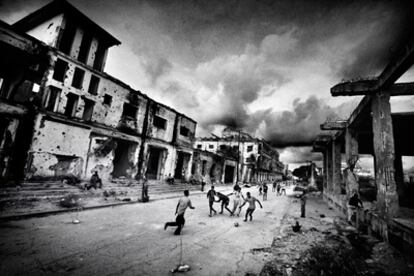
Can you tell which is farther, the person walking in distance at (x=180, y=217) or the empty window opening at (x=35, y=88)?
the empty window opening at (x=35, y=88)

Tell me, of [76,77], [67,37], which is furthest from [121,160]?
[67,37]

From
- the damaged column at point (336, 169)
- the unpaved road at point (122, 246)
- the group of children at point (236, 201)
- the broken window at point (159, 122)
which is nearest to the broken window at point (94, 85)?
the broken window at point (159, 122)

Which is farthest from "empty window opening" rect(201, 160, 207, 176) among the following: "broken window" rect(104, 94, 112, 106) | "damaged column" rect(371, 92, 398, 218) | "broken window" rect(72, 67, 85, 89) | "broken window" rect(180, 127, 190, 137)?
"damaged column" rect(371, 92, 398, 218)

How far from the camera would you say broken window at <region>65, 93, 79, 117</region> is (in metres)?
13.2

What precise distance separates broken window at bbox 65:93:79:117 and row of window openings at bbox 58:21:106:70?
128 inches

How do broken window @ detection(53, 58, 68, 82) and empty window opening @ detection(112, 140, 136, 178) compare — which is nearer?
broken window @ detection(53, 58, 68, 82)

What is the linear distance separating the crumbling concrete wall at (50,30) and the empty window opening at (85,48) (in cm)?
175

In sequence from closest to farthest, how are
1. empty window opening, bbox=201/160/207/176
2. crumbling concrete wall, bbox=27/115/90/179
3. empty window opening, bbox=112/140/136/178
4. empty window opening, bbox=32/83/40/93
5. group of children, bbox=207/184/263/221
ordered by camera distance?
group of children, bbox=207/184/263/221, crumbling concrete wall, bbox=27/115/90/179, empty window opening, bbox=32/83/40/93, empty window opening, bbox=112/140/136/178, empty window opening, bbox=201/160/207/176

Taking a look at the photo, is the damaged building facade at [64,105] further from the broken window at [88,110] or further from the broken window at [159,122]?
the broken window at [159,122]

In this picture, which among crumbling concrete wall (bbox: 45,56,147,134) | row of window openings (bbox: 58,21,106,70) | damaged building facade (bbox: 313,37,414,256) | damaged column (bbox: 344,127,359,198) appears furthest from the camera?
row of window openings (bbox: 58,21,106,70)

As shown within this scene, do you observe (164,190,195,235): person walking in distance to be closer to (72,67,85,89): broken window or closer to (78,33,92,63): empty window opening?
(72,67,85,89): broken window

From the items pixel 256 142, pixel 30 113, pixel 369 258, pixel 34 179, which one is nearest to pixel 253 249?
pixel 369 258

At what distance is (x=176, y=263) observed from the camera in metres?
4.34

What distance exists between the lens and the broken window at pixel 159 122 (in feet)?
66.0
